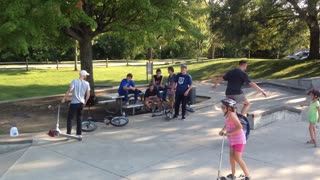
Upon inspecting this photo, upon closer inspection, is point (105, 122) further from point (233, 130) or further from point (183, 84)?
point (233, 130)

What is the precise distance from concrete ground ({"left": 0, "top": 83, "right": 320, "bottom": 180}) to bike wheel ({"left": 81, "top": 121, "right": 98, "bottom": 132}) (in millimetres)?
142

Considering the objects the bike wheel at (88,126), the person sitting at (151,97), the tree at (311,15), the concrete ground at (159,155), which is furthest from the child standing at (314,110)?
the tree at (311,15)

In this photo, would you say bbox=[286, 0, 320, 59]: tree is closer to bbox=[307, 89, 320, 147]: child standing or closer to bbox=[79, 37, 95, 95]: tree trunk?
bbox=[79, 37, 95, 95]: tree trunk

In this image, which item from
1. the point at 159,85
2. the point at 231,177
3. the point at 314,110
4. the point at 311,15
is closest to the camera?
the point at 231,177

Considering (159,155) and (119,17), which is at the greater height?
(119,17)

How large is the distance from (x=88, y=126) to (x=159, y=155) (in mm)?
2739

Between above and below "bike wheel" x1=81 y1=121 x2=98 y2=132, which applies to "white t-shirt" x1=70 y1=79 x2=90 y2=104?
above

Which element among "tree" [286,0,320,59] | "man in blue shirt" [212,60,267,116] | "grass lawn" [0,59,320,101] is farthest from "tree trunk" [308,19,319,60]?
"man in blue shirt" [212,60,267,116]

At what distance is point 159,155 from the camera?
765 centimetres

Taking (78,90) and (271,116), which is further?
(271,116)

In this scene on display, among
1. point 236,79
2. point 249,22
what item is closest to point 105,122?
point 236,79

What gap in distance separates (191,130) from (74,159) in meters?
3.44

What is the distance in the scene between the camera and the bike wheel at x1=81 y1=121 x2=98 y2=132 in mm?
9664

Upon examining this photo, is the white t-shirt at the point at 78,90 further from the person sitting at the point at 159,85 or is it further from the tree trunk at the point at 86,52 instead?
the tree trunk at the point at 86,52
